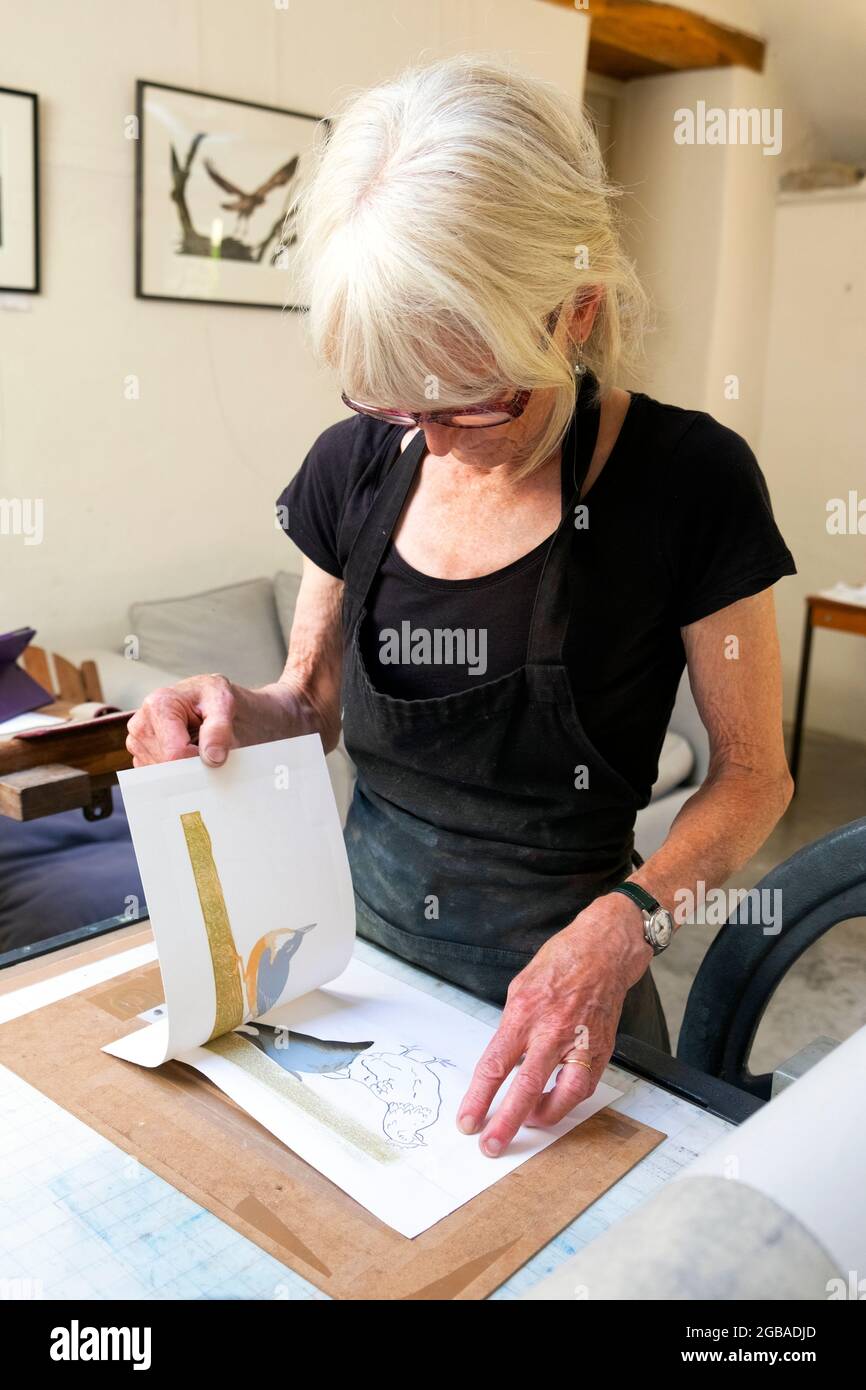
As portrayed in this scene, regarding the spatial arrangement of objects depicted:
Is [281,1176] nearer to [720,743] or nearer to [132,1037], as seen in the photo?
[132,1037]

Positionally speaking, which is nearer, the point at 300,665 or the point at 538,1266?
the point at 538,1266

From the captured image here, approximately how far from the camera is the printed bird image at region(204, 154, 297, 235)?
3.32 m

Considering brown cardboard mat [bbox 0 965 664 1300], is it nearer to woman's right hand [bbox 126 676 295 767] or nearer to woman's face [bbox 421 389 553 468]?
woman's right hand [bbox 126 676 295 767]

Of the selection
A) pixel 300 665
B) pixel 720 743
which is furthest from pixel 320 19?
pixel 720 743

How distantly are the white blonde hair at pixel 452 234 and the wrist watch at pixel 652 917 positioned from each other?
0.45 metres

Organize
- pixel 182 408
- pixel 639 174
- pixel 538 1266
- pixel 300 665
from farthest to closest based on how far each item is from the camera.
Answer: pixel 639 174
pixel 182 408
pixel 300 665
pixel 538 1266

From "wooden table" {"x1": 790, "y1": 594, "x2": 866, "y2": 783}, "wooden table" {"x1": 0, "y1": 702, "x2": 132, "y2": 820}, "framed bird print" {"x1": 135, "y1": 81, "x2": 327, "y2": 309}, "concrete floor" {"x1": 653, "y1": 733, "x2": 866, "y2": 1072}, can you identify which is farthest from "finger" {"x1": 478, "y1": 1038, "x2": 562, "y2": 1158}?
"wooden table" {"x1": 790, "y1": 594, "x2": 866, "y2": 783}

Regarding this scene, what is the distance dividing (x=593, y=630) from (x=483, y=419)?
25 cm

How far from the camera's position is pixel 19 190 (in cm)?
287

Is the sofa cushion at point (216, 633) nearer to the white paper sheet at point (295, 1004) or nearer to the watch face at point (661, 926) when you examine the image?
the white paper sheet at point (295, 1004)

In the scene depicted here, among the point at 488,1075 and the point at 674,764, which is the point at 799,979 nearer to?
the point at 674,764

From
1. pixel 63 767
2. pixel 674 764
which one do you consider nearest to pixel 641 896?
pixel 63 767

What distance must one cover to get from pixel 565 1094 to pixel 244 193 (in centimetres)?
313

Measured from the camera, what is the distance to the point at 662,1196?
56 centimetres
